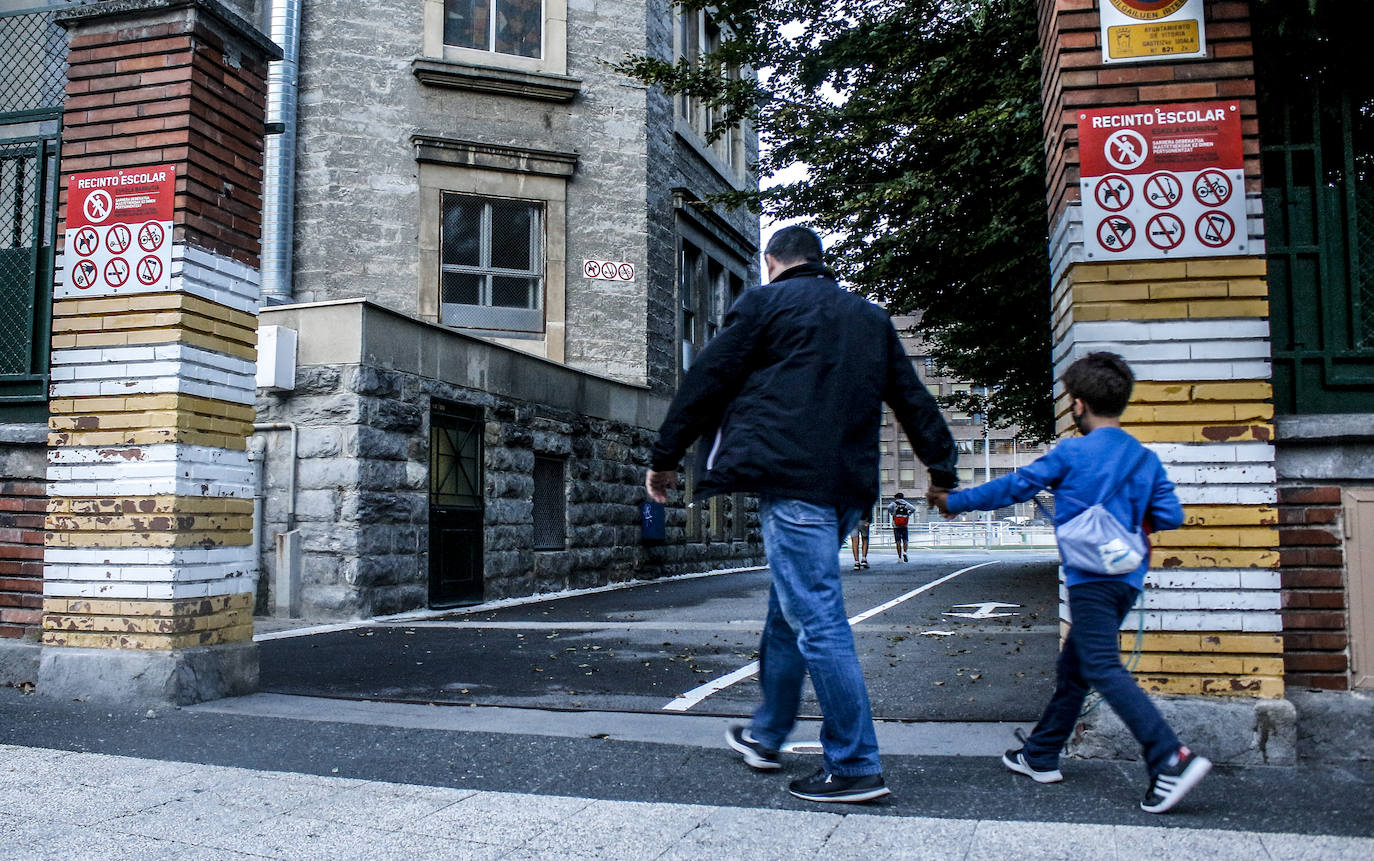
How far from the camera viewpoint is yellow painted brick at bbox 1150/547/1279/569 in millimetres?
4586

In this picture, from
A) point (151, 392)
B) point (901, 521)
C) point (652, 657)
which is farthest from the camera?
point (901, 521)

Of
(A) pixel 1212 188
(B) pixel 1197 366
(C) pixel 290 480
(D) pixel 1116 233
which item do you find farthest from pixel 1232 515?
(C) pixel 290 480

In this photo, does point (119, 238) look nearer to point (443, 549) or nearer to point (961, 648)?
point (961, 648)

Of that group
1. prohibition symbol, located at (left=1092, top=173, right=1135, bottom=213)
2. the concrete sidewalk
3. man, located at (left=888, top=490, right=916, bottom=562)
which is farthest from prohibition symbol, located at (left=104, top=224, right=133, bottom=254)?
man, located at (left=888, top=490, right=916, bottom=562)

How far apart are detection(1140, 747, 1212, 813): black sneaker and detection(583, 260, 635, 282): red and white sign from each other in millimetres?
14708

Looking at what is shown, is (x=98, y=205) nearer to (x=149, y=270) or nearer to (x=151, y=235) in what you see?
(x=151, y=235)

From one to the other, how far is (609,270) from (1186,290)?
13.6 meters

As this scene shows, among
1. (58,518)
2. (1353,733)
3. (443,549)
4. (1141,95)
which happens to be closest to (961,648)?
(1353,733)

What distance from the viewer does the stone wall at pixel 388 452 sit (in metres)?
11.2

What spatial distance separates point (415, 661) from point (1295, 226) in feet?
18.5

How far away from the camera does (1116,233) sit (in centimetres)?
480

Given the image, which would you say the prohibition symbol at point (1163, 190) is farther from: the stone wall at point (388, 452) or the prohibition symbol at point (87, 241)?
the stone wall at point (388, 452)

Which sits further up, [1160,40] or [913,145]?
[913,145]

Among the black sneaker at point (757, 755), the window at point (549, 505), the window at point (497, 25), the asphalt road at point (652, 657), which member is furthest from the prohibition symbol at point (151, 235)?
the window at point (497, 25)
